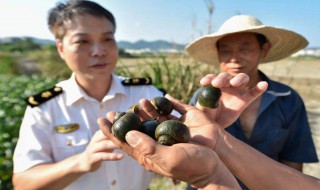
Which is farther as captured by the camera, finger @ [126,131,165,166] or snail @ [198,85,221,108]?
snail @ [198,85,221,108]

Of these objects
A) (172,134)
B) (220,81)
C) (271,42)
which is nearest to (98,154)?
(172,134)

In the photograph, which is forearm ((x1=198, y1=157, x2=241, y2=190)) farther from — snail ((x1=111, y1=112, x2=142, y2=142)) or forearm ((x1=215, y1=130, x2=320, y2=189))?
snail ((x1=111, y1=112, x2=142, y2=142))

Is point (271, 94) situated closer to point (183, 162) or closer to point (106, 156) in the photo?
point (106, 156)

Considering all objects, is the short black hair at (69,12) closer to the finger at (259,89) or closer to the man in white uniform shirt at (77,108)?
the man in white uniform shirt at (77,108)

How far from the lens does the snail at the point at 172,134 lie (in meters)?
1.60

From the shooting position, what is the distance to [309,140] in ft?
9.48

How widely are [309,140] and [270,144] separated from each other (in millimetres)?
446

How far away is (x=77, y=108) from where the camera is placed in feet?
9.02

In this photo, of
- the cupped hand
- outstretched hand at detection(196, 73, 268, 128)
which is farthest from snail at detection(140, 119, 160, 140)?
outstretched hand at detection(196, 73, 268, 128)

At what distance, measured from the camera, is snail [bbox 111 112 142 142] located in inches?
66.9

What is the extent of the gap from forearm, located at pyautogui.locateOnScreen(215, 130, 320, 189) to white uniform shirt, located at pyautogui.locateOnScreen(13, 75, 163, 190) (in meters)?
1.15

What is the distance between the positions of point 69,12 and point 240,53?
1629 mm

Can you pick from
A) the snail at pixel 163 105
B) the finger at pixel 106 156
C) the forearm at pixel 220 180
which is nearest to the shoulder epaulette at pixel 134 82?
the snail at pixel 163 105

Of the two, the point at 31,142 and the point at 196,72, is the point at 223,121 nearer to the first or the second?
the point at 31,142
